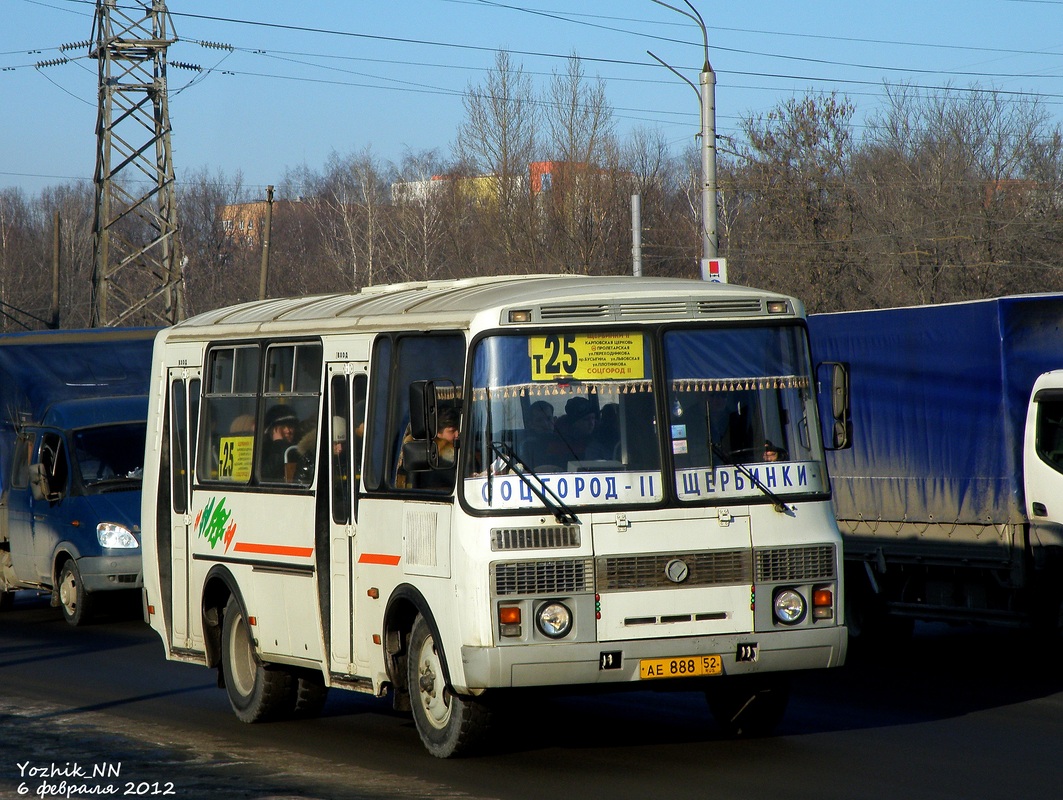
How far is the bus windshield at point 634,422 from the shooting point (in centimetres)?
816

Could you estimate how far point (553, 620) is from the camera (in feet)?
26.4

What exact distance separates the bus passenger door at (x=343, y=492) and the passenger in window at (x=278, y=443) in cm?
49

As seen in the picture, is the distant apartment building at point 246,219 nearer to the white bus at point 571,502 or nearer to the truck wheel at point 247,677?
the truck wheel at point 247,677

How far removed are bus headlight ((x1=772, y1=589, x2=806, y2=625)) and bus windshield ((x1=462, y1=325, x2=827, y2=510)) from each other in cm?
53

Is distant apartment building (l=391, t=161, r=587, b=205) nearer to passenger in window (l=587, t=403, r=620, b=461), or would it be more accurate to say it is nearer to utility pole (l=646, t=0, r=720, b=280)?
utility pole (l=646, t=0, r=720, b=280)

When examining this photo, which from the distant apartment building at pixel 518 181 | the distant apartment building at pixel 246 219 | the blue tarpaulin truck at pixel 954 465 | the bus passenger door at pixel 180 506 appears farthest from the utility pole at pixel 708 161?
the distant apartment building at pixel 246 219

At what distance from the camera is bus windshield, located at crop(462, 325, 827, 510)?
26.8 feet

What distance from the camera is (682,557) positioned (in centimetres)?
823

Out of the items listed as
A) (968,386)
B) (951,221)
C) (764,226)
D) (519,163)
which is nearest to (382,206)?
(519,163)

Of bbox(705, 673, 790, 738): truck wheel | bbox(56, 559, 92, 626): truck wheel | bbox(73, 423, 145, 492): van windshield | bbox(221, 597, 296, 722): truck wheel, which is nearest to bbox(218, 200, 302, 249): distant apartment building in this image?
bbox(73, 423, 145, 492): van windshield

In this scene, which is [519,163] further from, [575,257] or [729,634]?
[729,634]

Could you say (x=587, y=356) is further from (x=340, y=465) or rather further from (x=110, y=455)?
(x=110, y=455)

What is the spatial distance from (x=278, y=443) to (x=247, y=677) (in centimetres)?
168

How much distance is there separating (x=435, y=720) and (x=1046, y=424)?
18.8 feet
